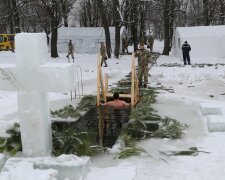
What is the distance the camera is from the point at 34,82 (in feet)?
20.2

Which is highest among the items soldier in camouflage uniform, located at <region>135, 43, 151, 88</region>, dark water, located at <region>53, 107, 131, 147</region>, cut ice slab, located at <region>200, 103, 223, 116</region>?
soldier in camouflage uniform, located at <region>135, 43, 151, 88</region>

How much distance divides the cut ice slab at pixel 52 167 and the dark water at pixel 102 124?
74.7 inches

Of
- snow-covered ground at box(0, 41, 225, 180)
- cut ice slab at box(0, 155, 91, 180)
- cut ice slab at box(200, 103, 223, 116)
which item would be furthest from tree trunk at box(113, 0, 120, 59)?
cut ice slab at box(0, 155, 91, 180)

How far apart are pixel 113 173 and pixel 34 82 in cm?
170

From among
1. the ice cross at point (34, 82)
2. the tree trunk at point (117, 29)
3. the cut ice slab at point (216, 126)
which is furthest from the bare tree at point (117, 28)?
the ice cross at point (34, 82)

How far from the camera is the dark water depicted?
26.3ft

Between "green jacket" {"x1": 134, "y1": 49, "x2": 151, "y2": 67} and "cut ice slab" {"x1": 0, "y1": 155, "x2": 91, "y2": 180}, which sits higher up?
"green jacket" {"x1": 134, "y1": 49, "x2": 151, "y2": 67}

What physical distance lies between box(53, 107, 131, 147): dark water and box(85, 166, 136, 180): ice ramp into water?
1619 mm

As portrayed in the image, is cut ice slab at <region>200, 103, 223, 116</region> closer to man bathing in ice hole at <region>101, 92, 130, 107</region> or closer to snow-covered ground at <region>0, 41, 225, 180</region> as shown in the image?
snow-covered ground at <region>0, 41, 225, 180</region>

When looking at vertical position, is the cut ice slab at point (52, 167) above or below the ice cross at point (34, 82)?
below

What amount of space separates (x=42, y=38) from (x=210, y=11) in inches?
1601

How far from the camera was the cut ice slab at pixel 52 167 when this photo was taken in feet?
17.4

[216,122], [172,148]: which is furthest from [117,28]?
[172,148]

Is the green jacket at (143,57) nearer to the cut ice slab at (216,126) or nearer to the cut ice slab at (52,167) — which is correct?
the cut ice slab at (216,126)
